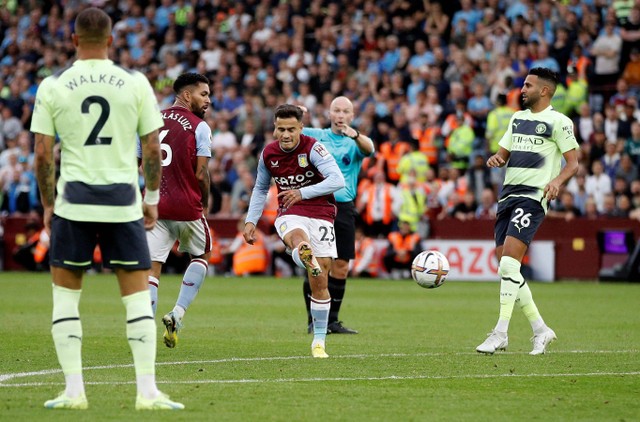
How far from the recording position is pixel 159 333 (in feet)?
43.5

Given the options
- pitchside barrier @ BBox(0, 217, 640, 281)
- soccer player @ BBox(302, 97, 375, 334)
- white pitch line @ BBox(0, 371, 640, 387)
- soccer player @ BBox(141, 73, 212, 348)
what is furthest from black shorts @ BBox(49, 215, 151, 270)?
pitchside barrier @ BBox(0, 217, 640, 281)

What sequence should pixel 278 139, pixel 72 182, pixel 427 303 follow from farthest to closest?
pixel 427 303 → pixel 278 139 → pixel 72 182

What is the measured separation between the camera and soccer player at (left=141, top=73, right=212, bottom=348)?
1109 centimetres

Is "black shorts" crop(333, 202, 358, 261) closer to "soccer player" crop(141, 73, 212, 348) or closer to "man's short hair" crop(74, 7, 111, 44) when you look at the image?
"soccer player" crop(141, 73, 212, 348)

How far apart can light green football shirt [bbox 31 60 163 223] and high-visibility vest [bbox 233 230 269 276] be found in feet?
61.5

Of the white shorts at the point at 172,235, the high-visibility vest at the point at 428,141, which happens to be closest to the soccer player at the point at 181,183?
the white shorts at the point at 172,235

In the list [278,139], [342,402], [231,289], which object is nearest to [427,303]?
[231,289]

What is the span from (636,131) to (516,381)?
51.5ft

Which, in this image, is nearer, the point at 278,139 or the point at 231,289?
the point at 278,139

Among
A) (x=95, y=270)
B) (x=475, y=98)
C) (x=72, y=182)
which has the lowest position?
(x=95, y=270)

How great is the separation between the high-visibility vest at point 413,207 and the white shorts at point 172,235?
13829 millimetres

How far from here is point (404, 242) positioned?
24.9m

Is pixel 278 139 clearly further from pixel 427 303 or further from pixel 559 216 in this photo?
pixel 559 216

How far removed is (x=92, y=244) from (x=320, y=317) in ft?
12.3
